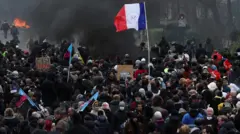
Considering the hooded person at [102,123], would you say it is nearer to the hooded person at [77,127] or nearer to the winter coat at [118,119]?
the winter coat at [118,119]

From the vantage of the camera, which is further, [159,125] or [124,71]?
[124,71]

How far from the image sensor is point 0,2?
44531mm

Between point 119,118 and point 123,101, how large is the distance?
0.97 m

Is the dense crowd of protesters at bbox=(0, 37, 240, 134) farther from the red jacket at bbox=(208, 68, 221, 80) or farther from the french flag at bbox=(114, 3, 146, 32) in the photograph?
the french flag at bbox=(114, 3, 146, 32)

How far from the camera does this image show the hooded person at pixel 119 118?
14250 millimetres

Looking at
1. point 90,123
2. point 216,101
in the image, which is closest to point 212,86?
point 216,101

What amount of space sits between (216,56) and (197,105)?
988 cm

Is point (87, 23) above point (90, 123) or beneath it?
beneath

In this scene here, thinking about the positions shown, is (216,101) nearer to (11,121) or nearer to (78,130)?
(11,121)

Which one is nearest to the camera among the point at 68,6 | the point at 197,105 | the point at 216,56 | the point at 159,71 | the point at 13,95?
the point at 197,105

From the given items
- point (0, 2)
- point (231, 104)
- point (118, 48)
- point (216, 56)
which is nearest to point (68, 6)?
point (118, 48)

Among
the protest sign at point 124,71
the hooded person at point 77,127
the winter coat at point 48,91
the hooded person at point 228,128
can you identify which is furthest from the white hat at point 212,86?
the hooded person at point 77,127

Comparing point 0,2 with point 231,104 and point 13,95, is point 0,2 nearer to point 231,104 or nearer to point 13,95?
point 13,95

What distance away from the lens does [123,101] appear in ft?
50.0
